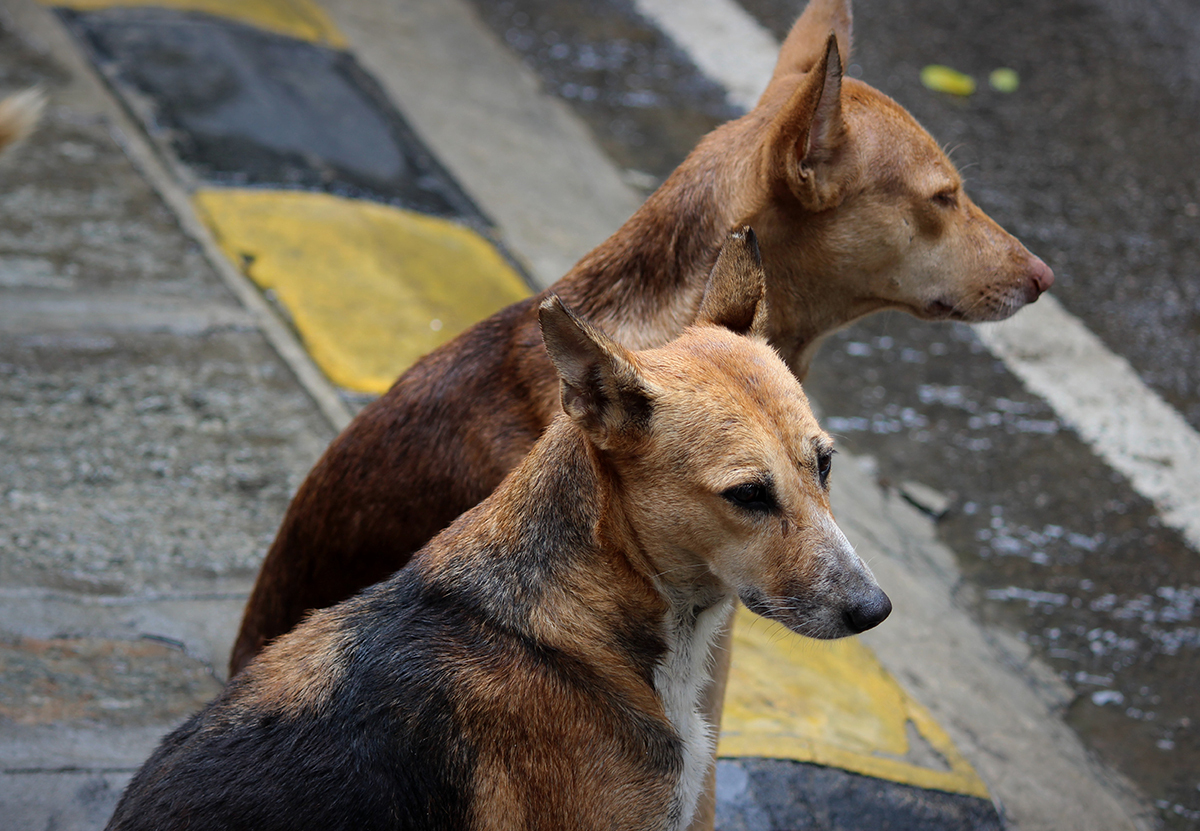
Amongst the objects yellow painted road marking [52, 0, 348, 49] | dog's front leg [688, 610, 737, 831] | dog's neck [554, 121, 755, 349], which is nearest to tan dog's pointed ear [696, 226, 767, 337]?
dog's neck [554, 121, 755, 349]

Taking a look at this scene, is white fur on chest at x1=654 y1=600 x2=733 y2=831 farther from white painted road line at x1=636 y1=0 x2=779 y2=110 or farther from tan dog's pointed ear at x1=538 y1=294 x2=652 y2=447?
white painted road line at x1=636 y1=0 x2=779 y2=110

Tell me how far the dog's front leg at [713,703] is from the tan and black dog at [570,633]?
377 mm

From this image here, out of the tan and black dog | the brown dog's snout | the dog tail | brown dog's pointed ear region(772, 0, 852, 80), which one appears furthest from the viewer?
the dog tail

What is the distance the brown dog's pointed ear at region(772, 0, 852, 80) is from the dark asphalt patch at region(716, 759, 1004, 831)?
7.03 feet

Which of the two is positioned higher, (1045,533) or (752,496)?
(752,496)

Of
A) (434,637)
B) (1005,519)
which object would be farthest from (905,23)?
(434,637)

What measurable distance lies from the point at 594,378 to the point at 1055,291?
5252 mm

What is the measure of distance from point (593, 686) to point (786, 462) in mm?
644

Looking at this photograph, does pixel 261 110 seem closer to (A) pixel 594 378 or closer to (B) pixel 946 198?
(B) pixel 946 198

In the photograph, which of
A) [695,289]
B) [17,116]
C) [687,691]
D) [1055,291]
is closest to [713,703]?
[687,691]

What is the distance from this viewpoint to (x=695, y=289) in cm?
325

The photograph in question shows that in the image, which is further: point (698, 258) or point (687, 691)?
point (698, 258)

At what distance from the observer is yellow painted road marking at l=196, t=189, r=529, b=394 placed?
17.7ft

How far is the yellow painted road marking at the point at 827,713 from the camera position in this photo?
394cm
